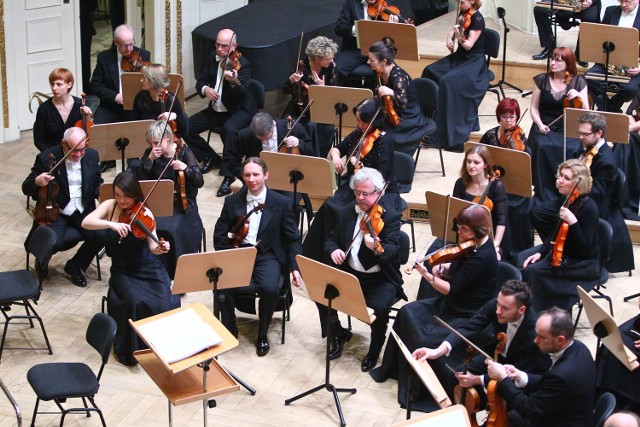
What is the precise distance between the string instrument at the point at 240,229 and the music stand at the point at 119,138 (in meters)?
1.30

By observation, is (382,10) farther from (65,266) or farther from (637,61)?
(65,266)

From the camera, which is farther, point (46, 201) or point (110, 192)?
point (46, 201)

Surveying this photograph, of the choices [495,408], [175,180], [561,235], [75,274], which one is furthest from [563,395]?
[75,274]

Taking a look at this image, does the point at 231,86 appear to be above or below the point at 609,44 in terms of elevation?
below

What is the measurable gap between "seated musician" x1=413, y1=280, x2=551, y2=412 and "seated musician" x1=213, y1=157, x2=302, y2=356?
129 cm

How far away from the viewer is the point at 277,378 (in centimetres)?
677

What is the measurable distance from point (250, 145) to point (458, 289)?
2.51m

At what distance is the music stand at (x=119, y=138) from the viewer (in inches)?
307

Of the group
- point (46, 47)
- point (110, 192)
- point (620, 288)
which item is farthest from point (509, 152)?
point (46, 47)

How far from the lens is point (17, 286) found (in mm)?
6836

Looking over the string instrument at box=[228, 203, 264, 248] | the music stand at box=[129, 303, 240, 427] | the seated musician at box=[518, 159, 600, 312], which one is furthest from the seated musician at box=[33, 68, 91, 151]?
the seated musician at box=[518, 159, 600, 312]

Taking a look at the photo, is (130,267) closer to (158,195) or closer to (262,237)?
(158,195)

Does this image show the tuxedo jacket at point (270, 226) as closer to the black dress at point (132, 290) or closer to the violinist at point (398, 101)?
the black dress at point (132, 290)

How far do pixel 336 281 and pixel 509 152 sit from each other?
A: 1.84m
